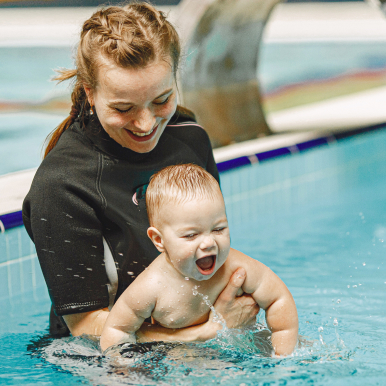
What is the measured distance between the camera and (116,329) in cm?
207

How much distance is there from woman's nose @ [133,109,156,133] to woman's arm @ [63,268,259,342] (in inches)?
24.0

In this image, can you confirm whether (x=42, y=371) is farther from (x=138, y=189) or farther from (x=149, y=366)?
(x=138, y=189)

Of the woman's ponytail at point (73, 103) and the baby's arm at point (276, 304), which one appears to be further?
the woman's ponytail at point (73, 103)

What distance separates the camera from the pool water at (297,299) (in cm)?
209

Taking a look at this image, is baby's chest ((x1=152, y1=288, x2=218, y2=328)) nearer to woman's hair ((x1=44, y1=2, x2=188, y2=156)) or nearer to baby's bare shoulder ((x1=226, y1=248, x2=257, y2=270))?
baby's bare shoulder ((x1=226, y1=248, x2=257, y2=270))

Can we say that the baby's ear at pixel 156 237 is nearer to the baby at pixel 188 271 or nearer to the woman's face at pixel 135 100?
the baby at pixel 188 271

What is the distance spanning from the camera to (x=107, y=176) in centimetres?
223

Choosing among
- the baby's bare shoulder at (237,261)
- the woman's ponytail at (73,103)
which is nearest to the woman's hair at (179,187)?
the baby's bare shoulder at (237,261)

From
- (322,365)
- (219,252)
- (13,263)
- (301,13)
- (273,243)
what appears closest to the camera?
(219,252)

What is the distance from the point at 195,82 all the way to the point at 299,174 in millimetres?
1384

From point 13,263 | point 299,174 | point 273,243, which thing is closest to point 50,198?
point 13,263

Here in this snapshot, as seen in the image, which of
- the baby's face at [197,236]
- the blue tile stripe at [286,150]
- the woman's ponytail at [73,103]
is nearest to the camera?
the baby's face at [197,236]

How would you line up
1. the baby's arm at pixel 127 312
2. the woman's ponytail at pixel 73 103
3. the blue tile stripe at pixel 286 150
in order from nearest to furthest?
the baby's arm at pixel 127 312 → the woman's ponytail at pixel 73 103 → the blue tile stripe at pixel 286 150

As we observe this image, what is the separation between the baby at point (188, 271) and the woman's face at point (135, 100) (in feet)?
0.58
